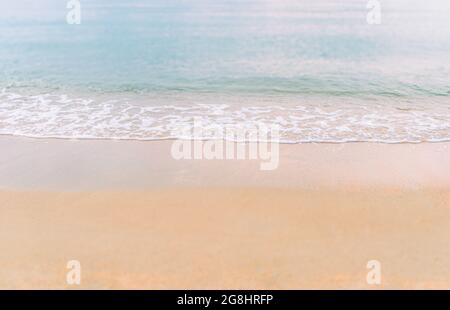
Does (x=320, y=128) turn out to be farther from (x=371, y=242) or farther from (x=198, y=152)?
(x=371, y=242)

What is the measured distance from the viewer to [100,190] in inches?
239

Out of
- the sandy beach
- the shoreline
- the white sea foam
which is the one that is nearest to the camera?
the sandy beach

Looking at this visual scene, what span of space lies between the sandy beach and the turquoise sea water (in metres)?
1.26

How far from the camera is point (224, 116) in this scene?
9414mm

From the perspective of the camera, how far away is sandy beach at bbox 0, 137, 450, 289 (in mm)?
4391

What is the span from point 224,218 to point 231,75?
28.8 ft

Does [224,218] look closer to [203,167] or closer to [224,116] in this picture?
[203,167]

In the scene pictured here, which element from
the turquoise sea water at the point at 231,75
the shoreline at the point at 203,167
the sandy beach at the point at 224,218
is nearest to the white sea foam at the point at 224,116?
the turquoise sea water at the point at 231,75

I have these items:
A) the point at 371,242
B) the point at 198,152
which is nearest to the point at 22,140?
the point at 198,152

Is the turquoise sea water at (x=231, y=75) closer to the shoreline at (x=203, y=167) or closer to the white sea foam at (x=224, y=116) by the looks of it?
the white sea foam at (x=224, y=116)

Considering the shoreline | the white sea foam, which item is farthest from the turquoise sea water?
the shoreline

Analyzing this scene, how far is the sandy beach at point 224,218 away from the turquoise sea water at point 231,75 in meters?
1.26

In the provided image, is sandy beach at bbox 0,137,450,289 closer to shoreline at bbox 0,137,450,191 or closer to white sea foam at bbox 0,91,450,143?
shoreline at bbox 0,137,450,191
